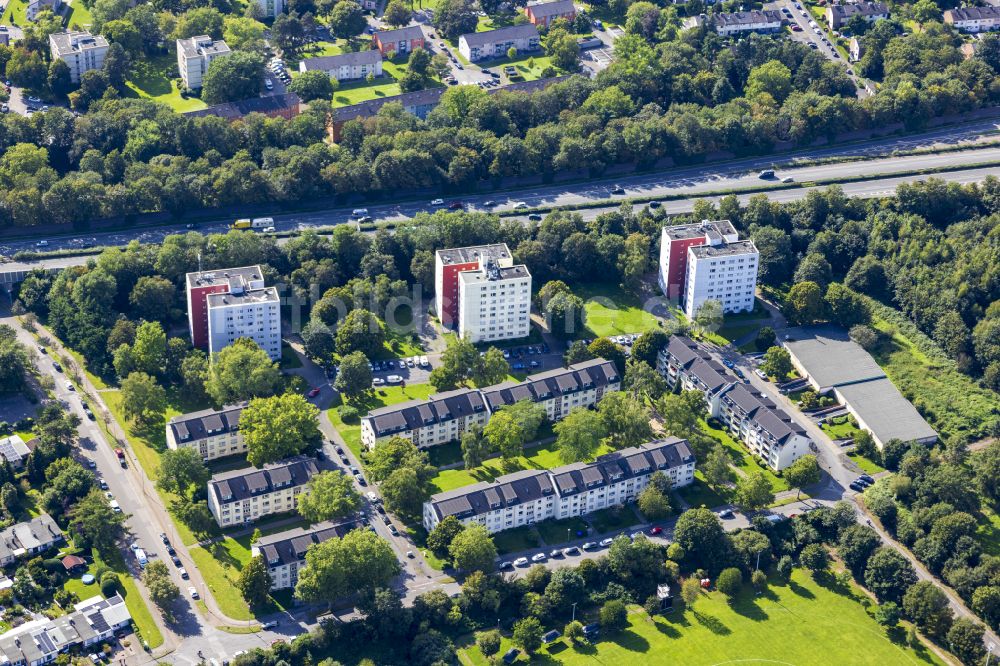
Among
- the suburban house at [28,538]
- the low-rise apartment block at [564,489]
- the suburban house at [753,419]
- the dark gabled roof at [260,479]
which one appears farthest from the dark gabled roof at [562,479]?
the suburban house at [28,538]

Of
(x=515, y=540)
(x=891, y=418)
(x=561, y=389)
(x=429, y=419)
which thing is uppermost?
(x=561, y=389)

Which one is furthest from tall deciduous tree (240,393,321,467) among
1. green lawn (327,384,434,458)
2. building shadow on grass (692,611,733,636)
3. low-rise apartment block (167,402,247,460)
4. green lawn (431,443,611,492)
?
building shadow on grass (692,611,733,636)

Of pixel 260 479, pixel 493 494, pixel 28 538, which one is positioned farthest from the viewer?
pixel 260 479

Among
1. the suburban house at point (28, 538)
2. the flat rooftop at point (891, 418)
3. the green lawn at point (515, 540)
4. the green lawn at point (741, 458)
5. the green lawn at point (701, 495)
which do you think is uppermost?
the flat rooftop at point (891, 418)

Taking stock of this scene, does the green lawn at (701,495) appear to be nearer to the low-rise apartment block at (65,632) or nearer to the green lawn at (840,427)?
the green lawn at (840,427)

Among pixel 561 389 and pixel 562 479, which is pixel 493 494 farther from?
pixel 561 389

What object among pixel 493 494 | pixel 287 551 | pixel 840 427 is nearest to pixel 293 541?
pixel 287 551

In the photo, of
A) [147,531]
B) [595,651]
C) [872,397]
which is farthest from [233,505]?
[872,397]
